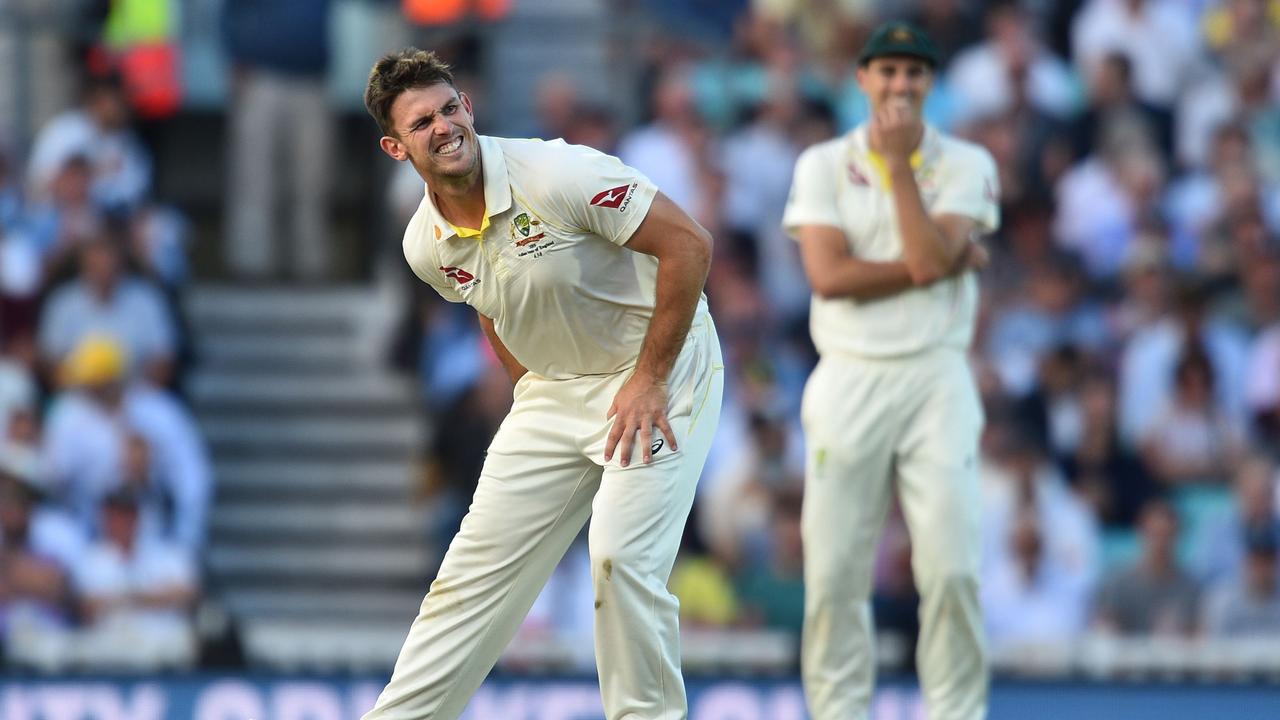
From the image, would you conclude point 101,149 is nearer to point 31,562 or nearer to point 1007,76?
point 31,562

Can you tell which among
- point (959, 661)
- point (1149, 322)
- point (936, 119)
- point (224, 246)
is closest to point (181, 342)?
point (224, 246)

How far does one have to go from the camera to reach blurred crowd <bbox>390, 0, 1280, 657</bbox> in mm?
9766

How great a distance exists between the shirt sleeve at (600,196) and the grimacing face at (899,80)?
1396mm

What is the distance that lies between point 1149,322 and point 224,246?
6.05 metres

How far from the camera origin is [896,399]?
6.65 metres

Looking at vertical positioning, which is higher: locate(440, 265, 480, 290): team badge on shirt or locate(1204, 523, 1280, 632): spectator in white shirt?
locate(440, 265, 480, 290): team badge on shirt

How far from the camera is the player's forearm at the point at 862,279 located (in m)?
6.62

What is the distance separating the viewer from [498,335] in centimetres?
591

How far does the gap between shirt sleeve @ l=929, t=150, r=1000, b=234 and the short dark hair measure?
1.96 meters

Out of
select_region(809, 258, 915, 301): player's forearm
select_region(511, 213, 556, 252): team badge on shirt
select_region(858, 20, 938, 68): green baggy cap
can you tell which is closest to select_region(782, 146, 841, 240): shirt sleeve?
select_region(809, 258, 915, 301): player's forearm

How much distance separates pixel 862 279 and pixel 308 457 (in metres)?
5.98

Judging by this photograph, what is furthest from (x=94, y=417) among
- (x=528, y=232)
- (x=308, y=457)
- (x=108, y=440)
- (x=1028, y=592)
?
(x=528, y=232)

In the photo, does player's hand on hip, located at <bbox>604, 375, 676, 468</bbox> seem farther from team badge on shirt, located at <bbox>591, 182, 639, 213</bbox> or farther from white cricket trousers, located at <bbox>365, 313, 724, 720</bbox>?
team badge on shirt, located at <bbox>591, 182, 639, 213</bbox>

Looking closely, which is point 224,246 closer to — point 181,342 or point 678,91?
point 181,342
